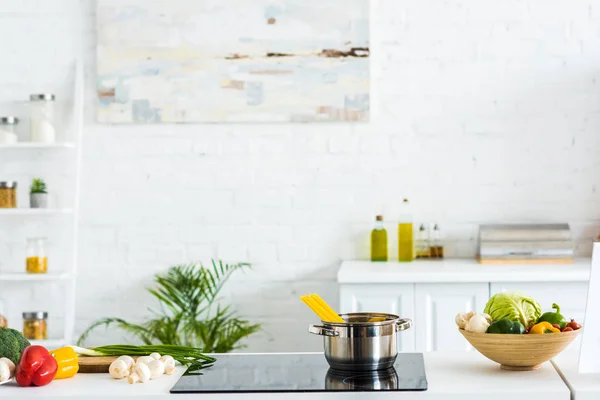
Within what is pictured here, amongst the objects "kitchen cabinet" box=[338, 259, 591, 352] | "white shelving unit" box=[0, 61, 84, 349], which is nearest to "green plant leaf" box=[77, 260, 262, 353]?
"white shelving unit" box=[0, 61, 84, 349]

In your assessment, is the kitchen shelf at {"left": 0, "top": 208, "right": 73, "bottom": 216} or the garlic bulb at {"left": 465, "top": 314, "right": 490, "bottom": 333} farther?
the kitchen shelf at {"left": 0, "top": 208, "right": 73, "bottom": 216}

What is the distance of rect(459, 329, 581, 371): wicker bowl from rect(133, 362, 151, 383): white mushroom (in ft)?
2.61

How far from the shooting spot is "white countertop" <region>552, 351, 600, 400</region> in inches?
68.3

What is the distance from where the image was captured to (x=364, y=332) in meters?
1.92

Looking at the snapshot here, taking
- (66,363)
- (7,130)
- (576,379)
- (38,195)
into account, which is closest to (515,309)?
(576,379)

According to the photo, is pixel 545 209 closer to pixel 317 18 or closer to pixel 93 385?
pixel 317 18

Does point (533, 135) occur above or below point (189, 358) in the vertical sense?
above

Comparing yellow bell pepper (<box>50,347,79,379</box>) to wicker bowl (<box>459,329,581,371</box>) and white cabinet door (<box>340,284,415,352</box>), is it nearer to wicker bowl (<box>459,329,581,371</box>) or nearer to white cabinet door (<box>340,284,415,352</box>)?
wicker bowl (<box>459,329,581,371</box>)

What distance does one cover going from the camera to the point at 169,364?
6.56 feet

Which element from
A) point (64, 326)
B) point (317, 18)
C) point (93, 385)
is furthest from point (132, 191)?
point (93, 385)

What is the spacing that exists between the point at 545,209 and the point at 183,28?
2.10 meters

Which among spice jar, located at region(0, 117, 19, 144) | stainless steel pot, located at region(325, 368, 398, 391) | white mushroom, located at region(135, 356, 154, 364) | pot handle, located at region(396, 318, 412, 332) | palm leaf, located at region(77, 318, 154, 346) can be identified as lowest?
palm leaf, located at region(77, 318, 154, 346)

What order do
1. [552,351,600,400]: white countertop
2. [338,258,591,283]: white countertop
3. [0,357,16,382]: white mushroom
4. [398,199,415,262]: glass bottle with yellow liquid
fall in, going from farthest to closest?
[398,199,415,262]: glass bottle with yellow liquid
[338,258,591,283]: white countertop
[0,357,16,382]: white mushroom
[552,351,600,400]: white countertop

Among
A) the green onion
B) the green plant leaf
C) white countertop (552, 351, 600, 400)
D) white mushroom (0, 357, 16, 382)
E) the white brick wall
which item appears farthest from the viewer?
the white brick wall
